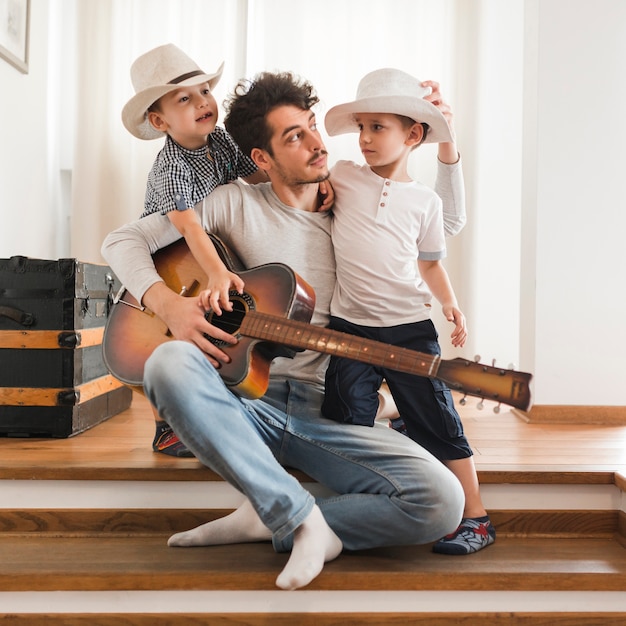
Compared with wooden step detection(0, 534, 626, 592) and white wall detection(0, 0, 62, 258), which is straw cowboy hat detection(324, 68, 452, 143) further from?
white wall detection(0, 0, 62, 258)

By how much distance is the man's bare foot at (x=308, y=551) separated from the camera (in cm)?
133

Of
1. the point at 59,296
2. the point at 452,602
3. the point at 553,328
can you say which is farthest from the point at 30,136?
the point at 452,602

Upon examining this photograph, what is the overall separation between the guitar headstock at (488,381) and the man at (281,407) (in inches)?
10.6

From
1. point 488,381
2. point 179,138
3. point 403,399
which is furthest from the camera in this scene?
point 179,138

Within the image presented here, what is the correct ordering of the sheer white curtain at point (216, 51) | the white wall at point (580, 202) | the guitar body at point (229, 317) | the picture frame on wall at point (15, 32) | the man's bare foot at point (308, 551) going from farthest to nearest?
the sheer white curtain at point (216, 51)
the picture frame on wall at point (15, 32)
the white wall at point (580, 202)
the guitar body at point (229, 317)
the man's bare foot at point (308, 551)

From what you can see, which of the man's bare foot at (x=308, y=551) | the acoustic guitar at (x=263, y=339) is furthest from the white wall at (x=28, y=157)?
the man's bare foot at (x=308, y=551)

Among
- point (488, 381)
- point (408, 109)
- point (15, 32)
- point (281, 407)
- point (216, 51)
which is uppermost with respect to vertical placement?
point (216, 51)

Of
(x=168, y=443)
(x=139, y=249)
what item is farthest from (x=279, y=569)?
(x=139, y=249)

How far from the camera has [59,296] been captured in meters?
2.15

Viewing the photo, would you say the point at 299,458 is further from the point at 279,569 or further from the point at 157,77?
the point at 157,77

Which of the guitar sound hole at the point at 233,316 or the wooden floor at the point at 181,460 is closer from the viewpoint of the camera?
the guitar sound hole at the point at 233,316

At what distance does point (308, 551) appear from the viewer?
1.37 metres

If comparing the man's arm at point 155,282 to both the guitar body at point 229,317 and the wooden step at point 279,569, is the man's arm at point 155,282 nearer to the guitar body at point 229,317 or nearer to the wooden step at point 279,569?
the guitar body at point 229,317

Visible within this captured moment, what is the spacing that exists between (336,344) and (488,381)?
0.30 metres
